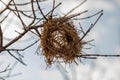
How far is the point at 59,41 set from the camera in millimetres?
1922

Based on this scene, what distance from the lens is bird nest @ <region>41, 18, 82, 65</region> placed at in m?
1.85

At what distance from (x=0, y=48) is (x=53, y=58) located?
1.60 feet

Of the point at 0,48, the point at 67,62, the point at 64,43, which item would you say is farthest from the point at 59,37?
the point at 0,48

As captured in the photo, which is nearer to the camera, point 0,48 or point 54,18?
point 54,18

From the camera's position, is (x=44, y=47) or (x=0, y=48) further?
(x=0, y=48)

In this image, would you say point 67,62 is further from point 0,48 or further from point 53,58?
point 0,48

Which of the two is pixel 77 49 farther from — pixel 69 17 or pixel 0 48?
pixel 0 48

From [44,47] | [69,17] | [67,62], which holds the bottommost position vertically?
[67,62]

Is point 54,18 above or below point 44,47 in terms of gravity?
above

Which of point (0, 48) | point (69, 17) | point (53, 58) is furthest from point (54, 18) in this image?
point (0, 48)

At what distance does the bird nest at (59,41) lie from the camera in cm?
185

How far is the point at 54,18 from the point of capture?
186 cm

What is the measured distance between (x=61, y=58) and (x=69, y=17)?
282 mm

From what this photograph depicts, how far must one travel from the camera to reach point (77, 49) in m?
1.96
